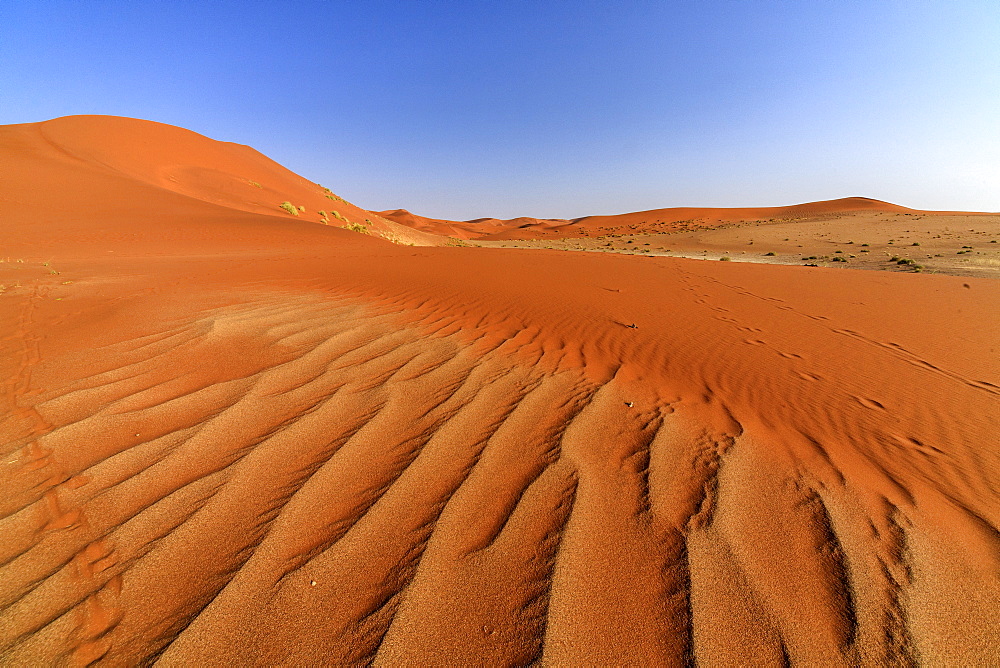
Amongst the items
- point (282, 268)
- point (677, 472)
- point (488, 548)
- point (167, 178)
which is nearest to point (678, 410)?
point (677, 472)

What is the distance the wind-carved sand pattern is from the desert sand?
0.01m

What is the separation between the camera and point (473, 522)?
5.97 ft

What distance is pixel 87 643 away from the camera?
1.26 meters

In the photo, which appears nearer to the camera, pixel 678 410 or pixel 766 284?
pixel 678 410

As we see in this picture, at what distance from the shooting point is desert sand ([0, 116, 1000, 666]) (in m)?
1.37

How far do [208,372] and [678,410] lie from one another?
3.57m

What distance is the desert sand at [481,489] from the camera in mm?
1368

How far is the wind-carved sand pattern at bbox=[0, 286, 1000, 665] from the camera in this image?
4.43 feet

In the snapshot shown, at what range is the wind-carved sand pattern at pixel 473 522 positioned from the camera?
4.43 ft

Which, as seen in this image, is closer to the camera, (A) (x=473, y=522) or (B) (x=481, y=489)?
(A) (x=473, y=522)

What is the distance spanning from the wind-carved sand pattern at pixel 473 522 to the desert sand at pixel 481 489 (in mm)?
11

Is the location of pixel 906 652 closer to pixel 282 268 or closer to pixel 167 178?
pixel 282 268

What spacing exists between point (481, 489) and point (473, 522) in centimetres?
22

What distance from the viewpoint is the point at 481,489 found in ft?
6.66
